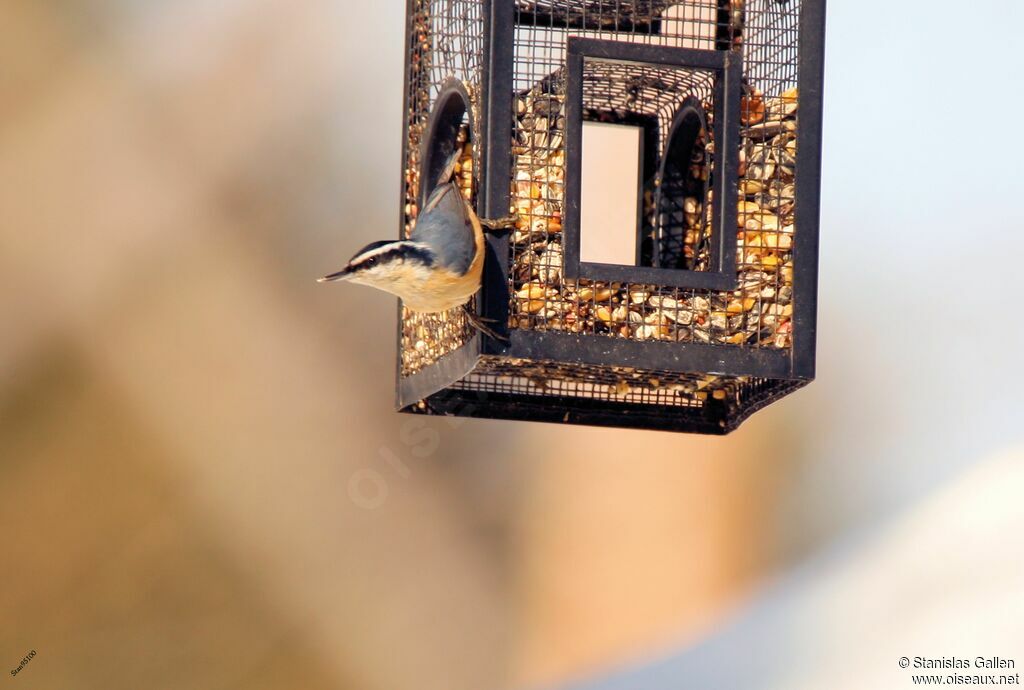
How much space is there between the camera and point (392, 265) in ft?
7.36

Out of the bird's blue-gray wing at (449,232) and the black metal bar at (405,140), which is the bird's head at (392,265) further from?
the black metal bar at (405,140)

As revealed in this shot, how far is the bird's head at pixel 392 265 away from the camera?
7.23 feet

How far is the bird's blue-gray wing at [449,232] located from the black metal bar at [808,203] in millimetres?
572

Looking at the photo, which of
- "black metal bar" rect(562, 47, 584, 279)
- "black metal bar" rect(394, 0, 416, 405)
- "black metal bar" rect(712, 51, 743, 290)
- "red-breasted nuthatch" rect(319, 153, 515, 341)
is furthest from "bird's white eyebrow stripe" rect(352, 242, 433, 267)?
"black metal bar" rect(394, 0, 416, 405)

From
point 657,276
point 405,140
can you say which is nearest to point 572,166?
point 657,276

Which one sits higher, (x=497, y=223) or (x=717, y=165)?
(x=717, y=165)

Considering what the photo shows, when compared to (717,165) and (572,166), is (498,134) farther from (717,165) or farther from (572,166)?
(717,165)

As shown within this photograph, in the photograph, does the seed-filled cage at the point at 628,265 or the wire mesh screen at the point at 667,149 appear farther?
the wire mesh screen at the point at 667,149

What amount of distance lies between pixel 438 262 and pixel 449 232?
0.21 ft

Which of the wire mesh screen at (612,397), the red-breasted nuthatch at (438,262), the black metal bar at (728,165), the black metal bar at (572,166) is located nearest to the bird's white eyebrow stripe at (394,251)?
the red-breasted nuthatch at (438,262)

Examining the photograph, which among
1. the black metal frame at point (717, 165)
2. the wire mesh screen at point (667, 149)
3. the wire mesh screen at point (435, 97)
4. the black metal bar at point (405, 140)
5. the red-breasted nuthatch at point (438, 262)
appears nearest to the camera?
the red-breasted nuthatch at point (438, 262)

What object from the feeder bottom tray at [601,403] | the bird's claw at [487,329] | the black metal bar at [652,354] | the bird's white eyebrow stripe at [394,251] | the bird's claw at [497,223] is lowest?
the feeder bottom tray at [601,403]

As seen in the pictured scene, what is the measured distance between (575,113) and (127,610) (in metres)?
2.67

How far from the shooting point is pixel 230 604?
4.40 metres
